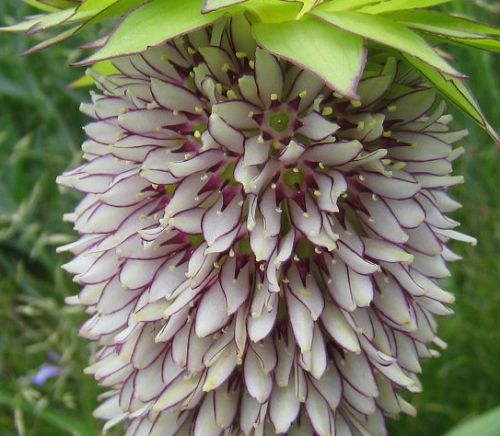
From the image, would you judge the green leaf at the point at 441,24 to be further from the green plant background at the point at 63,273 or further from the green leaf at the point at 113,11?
the green plant background at the point at 63,273

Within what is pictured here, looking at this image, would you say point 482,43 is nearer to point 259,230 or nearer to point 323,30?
point 323,30

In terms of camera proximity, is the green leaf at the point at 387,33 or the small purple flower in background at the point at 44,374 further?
the small purple flower in background at the point at 44,374

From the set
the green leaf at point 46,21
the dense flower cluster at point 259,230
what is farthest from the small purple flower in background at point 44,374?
the green leaf at point 46,21

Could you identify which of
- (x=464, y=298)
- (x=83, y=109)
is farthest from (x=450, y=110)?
(x=83, y=109)

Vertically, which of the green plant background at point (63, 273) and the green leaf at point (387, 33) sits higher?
the green leaf at point (387, 33)

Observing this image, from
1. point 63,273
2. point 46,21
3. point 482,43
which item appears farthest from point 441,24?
point 63,273
